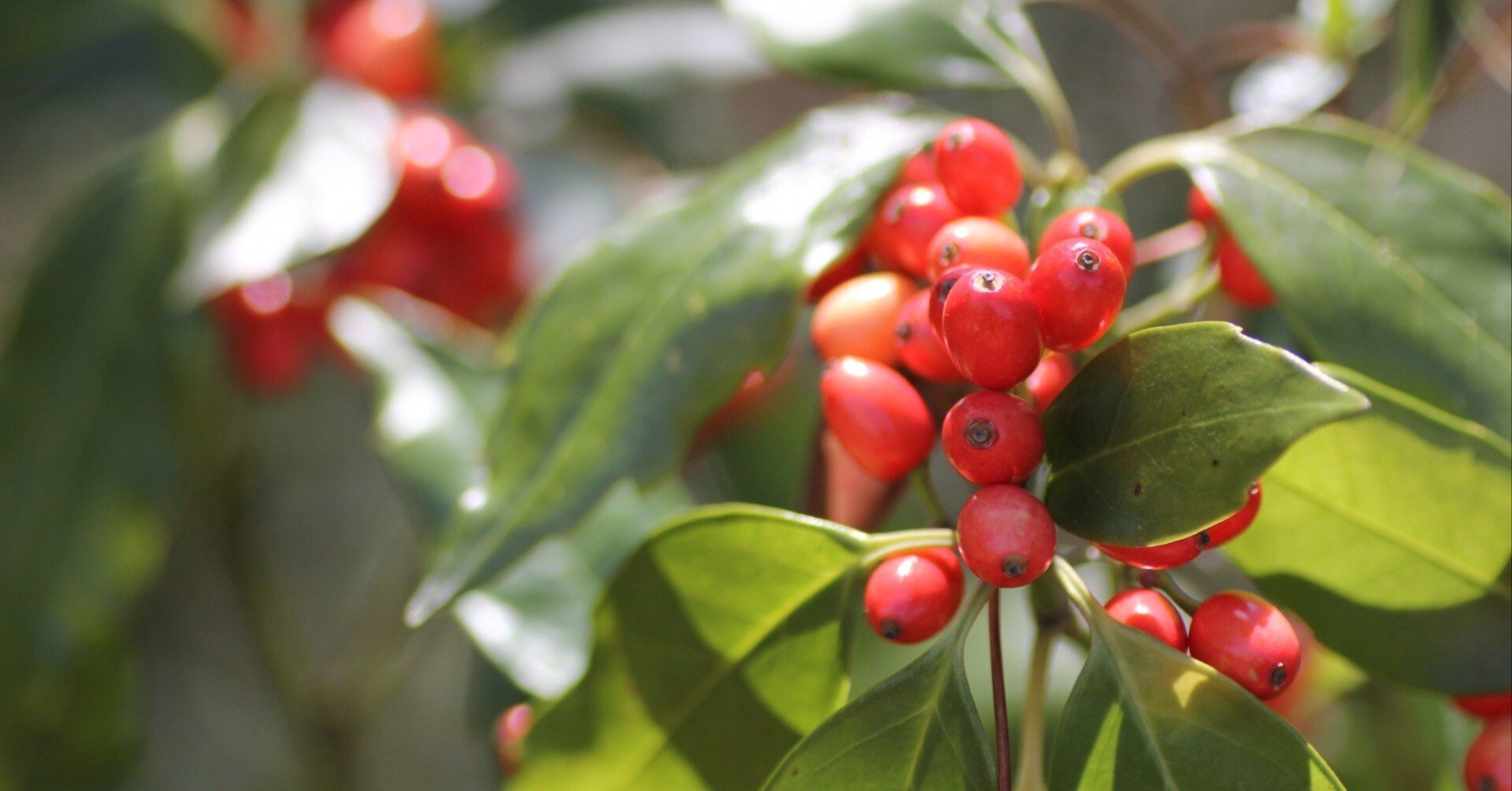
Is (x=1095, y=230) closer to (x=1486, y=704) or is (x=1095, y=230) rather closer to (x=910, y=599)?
(x=910, y=599)

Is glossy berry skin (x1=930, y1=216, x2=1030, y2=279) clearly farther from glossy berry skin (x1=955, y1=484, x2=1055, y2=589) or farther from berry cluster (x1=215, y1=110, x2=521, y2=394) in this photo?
berry cluster (x1=215, y1=110, x2=521, y2=394)

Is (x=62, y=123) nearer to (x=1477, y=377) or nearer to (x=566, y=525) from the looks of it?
(x=566, y=525)

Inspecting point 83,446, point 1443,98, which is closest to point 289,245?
point 83,446

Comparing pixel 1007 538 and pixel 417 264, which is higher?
pixel 1007 538

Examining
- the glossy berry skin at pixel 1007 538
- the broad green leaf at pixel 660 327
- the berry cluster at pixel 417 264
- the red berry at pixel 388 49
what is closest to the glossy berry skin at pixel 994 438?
the glossy berry skin at pixel 1007 538

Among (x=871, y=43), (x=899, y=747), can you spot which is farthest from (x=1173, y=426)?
(x=871, y=43)

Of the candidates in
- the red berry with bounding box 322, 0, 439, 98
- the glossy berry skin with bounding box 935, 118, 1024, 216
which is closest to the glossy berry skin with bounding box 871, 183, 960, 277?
the glossy berry skin with bounding box 935, 118, 1024, 216
